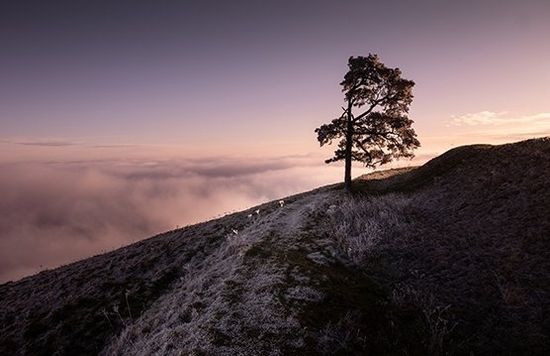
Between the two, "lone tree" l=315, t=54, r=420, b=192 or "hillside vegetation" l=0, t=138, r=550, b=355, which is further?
"lone tree" l=315, t=54, r=420, b=192

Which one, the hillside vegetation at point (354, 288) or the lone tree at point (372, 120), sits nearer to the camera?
the hillside vegetation at point (354, 288)

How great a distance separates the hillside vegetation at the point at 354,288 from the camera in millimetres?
8016

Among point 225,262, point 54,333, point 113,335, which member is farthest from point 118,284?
point 225,262

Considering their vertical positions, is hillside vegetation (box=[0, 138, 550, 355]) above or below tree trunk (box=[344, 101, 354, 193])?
below

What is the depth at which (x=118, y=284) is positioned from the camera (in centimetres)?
1942

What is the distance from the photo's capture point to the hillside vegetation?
802cm

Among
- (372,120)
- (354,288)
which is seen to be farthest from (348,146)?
(354,288)

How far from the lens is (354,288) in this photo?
1025 centimetres

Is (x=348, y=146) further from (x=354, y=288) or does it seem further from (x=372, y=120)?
(x=354, y=288)

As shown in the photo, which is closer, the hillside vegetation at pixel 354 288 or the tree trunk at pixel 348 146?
the hillside vegetation at pixel 354 288

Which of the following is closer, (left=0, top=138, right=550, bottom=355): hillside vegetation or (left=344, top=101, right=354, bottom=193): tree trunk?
(left=0, top=138, right=550, bottom=355): hillside vegetation

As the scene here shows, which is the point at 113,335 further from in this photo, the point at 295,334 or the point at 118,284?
the point at 295,334

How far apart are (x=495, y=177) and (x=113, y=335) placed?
18918 millimetres

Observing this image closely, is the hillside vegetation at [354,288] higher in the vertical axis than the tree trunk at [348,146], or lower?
lower
